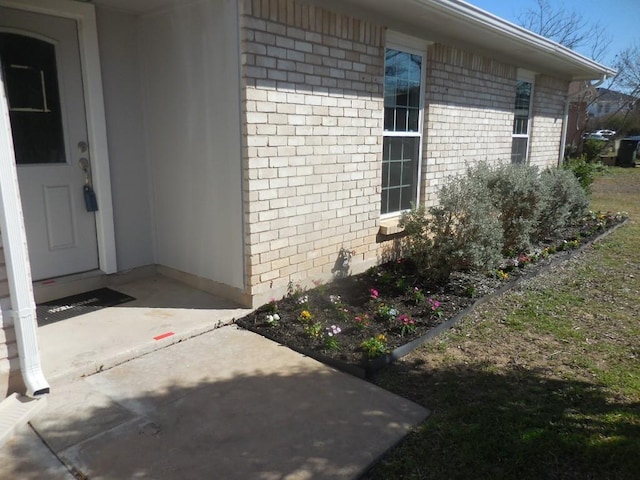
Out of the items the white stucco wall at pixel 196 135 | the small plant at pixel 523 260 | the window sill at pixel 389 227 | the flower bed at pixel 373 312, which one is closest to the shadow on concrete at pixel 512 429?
the flower bed at pixel 373 312

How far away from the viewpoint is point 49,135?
173 inches

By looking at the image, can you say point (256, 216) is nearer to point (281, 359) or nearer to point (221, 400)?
point (281, 359)

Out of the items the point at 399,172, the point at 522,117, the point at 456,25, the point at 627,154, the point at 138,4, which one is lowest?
the point at 627,154

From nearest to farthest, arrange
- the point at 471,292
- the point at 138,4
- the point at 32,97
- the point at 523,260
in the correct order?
the point at 32,97 → the point at 138,4 → the point at 471,292 → the point at 523,260

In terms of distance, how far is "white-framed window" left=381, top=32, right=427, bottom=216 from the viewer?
5895 millimetres

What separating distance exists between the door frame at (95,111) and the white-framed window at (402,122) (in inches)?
122

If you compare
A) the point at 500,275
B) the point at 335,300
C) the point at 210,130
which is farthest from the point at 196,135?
the point at 500,275

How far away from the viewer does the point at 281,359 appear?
3691mm

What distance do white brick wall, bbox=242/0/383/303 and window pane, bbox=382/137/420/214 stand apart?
0.42 m

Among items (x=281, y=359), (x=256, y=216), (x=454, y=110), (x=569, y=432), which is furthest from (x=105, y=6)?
(x=569, y=432)

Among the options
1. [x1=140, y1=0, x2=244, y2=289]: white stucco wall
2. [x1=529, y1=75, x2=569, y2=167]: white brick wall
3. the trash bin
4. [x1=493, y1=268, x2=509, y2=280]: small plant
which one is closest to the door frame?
[x1=140, y1=0, x2=244, y2=289]: white stucco wall

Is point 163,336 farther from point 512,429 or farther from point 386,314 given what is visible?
point 512,429

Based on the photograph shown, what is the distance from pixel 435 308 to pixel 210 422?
7.99ft

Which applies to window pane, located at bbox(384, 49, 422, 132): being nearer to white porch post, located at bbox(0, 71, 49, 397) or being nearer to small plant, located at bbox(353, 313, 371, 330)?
small plant, located at bbox(353, 313, 371, 330)
